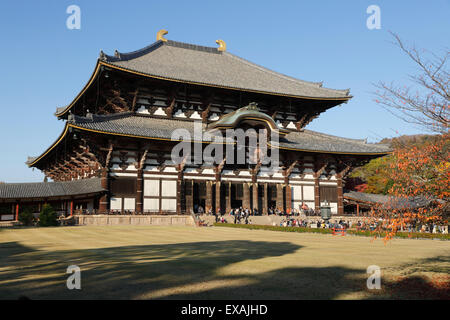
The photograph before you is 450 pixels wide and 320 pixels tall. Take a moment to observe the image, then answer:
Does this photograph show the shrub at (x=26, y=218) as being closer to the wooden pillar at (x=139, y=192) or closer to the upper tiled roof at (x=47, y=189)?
the upper tiled roof at (x=47, y=189)

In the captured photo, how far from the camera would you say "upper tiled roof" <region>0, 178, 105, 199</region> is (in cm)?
2734

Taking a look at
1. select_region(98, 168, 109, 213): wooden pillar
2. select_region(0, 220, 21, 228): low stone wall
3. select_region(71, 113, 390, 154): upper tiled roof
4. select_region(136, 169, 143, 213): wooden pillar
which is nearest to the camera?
select_region(0, 220, 21, 228): low stone wall

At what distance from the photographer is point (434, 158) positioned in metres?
7.69

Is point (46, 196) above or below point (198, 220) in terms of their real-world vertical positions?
above

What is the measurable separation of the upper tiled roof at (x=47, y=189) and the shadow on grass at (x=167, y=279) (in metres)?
18.2

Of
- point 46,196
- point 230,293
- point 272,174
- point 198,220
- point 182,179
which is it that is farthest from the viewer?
point 272,174

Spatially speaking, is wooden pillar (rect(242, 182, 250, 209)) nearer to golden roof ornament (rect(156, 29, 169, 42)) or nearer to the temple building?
the temple building

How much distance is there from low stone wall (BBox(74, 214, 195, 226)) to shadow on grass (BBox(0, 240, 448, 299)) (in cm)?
1762

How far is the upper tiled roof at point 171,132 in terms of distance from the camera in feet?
96.9

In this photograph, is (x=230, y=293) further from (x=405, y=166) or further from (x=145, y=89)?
(x=145, y=89)

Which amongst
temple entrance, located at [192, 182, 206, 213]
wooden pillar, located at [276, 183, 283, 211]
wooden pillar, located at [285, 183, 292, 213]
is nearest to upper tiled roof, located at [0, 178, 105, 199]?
temple entrance, located at [192, 182, 206, 213]

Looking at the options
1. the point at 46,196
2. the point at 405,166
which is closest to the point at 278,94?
the point at 46,196
